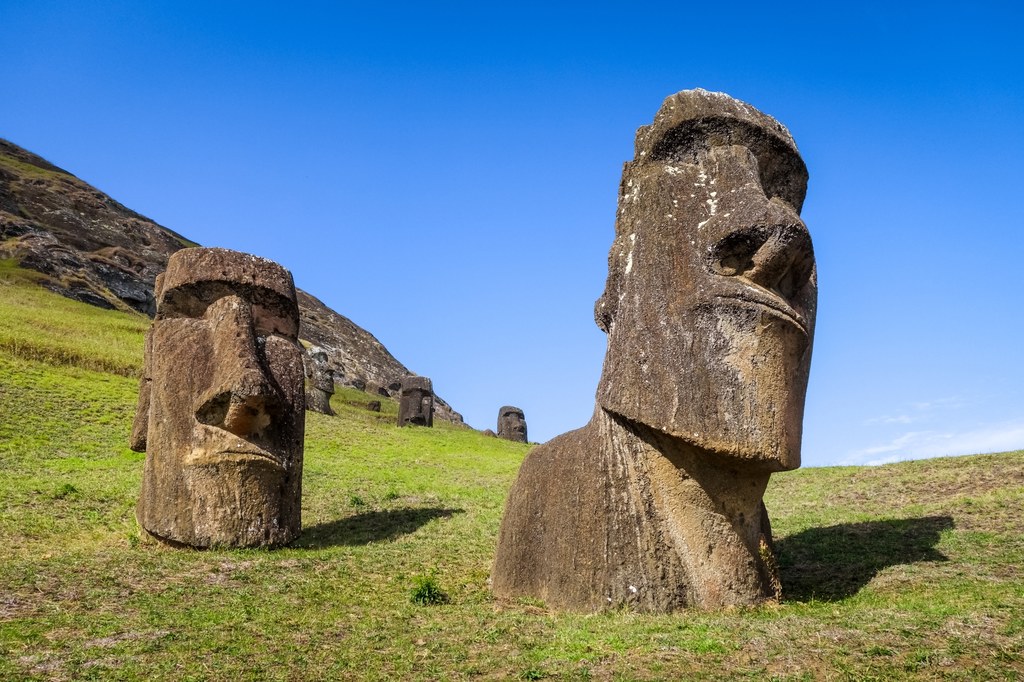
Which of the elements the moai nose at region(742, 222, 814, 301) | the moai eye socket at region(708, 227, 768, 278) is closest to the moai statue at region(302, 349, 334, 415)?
the moai eye socket at region(708, 227, 768, 278)

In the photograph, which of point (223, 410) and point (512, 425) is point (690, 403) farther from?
point (512, 425)

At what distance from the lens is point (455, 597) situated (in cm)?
894

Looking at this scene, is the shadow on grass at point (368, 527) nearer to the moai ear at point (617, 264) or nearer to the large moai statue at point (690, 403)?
the large moai statue at point (690, 403)

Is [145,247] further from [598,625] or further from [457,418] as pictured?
[598,625]

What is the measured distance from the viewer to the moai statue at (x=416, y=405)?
36938 mm

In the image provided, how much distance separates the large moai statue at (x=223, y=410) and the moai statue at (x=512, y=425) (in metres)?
29.0

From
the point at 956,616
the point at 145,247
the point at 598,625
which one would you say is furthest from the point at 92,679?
the point at 145,247

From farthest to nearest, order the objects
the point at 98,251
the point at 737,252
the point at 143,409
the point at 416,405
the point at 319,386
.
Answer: the point at 98,251 → the point at 319,386 → the point at 416,405 → the point at 143,409 → the point at 737,252

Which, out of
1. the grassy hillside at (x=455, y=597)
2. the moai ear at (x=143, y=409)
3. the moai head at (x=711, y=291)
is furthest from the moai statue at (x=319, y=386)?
the moai head at (x=711, y=291)

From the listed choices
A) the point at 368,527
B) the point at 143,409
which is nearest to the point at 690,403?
the point at 368,527

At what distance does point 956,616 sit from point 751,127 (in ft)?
15.0

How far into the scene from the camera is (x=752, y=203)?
25.9ft

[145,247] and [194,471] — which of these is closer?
[194,471]

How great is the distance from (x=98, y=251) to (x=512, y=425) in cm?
4943
